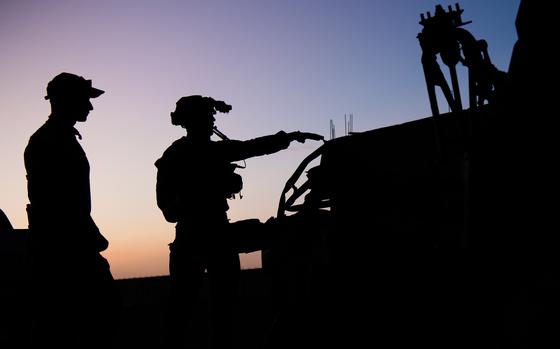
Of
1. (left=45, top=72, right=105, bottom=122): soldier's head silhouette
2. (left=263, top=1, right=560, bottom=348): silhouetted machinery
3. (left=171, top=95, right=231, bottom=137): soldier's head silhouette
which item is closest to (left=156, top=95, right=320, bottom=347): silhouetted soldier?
(left=171, top=95, right=231, bottom=137): soldier's head silhouette

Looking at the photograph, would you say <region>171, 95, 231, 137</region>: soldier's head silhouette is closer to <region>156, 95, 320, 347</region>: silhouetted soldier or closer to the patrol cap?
<region>156, 95, 320, 347</region>: silhouetted soldier

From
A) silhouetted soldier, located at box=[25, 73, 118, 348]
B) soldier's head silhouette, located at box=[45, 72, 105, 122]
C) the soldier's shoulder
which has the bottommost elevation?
silhouetted soldier, located at box=[25, 73, 118, 348]

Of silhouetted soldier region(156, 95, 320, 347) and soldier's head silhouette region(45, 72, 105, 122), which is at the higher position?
soldier's head silhouette region(45, 72, 105, 122)

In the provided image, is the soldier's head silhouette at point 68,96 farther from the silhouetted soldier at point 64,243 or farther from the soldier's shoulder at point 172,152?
the soldier's shoulder at point 172,152

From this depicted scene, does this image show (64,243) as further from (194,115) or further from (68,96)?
(194,115)

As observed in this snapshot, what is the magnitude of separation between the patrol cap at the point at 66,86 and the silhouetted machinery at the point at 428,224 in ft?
5.82

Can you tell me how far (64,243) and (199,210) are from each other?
1.51 meters

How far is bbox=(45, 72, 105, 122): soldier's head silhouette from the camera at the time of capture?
A: 3.81m

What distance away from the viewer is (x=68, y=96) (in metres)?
3.82

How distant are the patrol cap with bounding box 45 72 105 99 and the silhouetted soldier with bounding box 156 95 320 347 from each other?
1181 millimetres

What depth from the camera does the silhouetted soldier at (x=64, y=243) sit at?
3.40 meters

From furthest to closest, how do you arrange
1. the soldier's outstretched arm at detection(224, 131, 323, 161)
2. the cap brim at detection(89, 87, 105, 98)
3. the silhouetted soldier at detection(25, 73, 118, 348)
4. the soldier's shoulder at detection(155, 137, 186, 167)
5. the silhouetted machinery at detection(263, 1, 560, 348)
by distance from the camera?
the soldier's outstretched arm at detection(224, 131, 323, 161) → the soldier's shoulder at detection(155, 137, 186, 167) → the cap brim at detection(89, 87, 105, 98) → the silhouetted soldier at detection(25, 73, 118, 348) → the silhouetted machinery at detection(263, 1, 560, 348)

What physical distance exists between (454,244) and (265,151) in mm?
2741

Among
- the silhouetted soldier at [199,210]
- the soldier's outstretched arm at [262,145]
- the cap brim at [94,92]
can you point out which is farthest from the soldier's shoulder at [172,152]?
the cap brim at [94,92]
